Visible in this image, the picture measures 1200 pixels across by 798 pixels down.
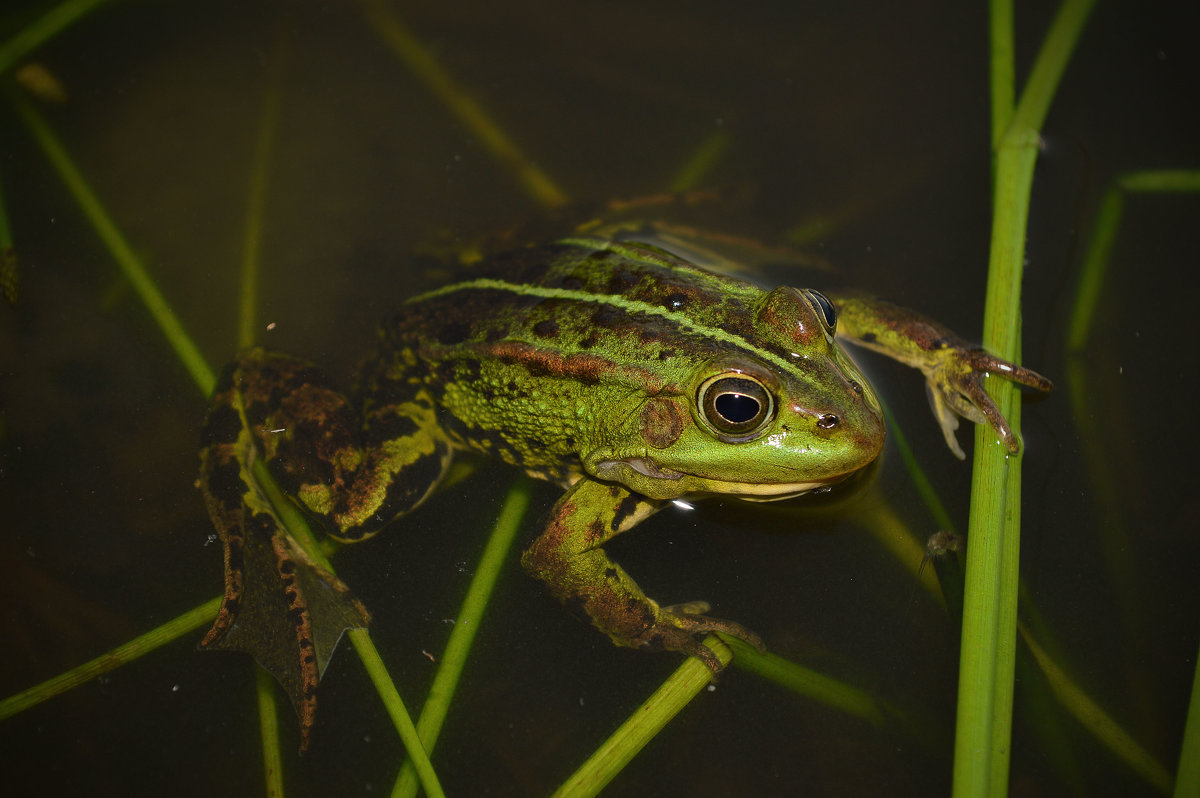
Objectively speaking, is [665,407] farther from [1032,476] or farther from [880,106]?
[880,106]

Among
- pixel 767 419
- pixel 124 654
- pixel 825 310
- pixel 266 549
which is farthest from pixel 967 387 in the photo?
pixel 124 654

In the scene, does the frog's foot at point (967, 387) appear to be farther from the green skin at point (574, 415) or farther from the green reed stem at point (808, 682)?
the green reed stem at point (808, 682)

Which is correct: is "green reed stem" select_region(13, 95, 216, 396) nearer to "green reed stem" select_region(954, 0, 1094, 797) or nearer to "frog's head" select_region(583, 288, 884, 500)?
"frog's head" select_region(583, 288, 884, 500)

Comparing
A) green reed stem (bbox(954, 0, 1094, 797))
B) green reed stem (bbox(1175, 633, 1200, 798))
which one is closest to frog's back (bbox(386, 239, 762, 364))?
green reed stem (bbox(954, 0, 1094, 797))

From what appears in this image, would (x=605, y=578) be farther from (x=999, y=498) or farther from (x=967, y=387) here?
(x=967, y=387)

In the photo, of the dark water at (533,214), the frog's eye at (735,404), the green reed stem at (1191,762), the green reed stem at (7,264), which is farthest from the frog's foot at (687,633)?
the green reed stem at (7,264)

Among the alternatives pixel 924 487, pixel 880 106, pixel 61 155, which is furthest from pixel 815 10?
pixel 61 155
